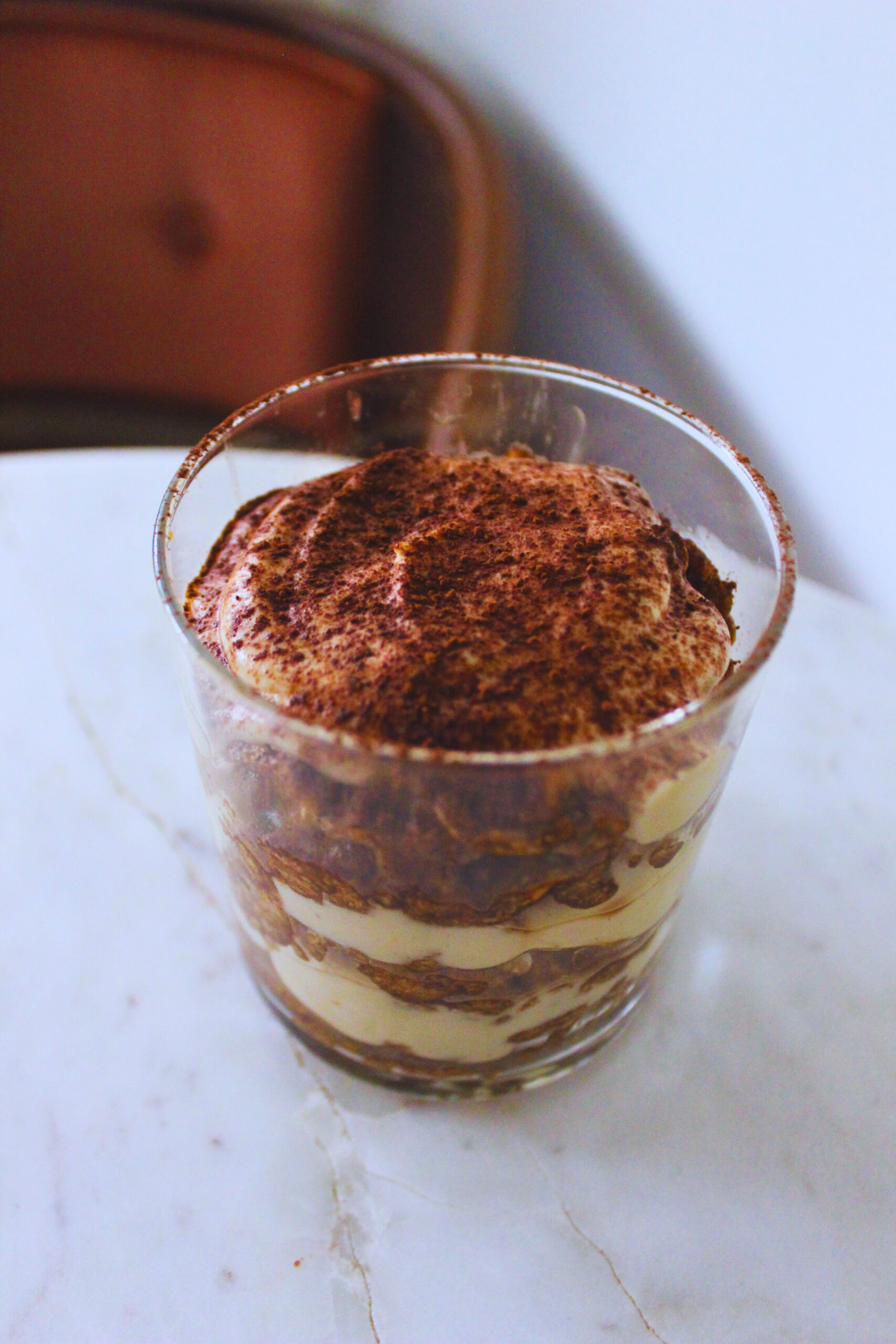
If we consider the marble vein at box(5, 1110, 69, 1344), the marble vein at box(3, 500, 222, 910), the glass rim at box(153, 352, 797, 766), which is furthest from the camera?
the marble vein at box(3, 500, 222, 910)

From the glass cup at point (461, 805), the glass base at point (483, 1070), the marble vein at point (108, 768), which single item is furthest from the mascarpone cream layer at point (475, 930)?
the marble vein at point (108, 768)

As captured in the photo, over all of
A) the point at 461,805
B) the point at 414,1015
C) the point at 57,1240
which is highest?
the point at 461,805

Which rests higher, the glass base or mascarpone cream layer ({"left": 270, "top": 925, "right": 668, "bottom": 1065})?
mascarpone cream layer ({"left": 270, "top": 925, "right": 668, "bottom": 1065})

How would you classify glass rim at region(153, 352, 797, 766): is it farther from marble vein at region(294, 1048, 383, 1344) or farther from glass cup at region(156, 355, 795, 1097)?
marble vein at region(294, 1048, 383, 1344)

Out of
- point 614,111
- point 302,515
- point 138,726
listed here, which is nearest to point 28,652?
point 138,726

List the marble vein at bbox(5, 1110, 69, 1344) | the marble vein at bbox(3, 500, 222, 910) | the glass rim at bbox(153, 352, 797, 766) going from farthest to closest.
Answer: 1. the marble vein at bbox(3, 500, 222, 910)
2. the marble vein at bbox(5, 1110, 69, 1344)
3. the glass rim at bbox(153, 352, 797, 766)

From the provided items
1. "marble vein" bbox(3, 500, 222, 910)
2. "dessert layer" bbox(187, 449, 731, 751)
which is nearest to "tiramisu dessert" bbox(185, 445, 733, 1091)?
"dessert layer" bbox(187, 449, 731, 751)

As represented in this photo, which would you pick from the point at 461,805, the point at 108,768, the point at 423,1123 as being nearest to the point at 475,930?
the point at 461,805

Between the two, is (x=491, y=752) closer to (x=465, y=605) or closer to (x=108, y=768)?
(x=465, y=605)

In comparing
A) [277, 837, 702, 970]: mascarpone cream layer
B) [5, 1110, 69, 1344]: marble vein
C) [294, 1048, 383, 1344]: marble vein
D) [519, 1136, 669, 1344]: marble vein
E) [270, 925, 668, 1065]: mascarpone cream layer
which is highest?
[277, 837, 702, 970]: mascarpone cream layer
